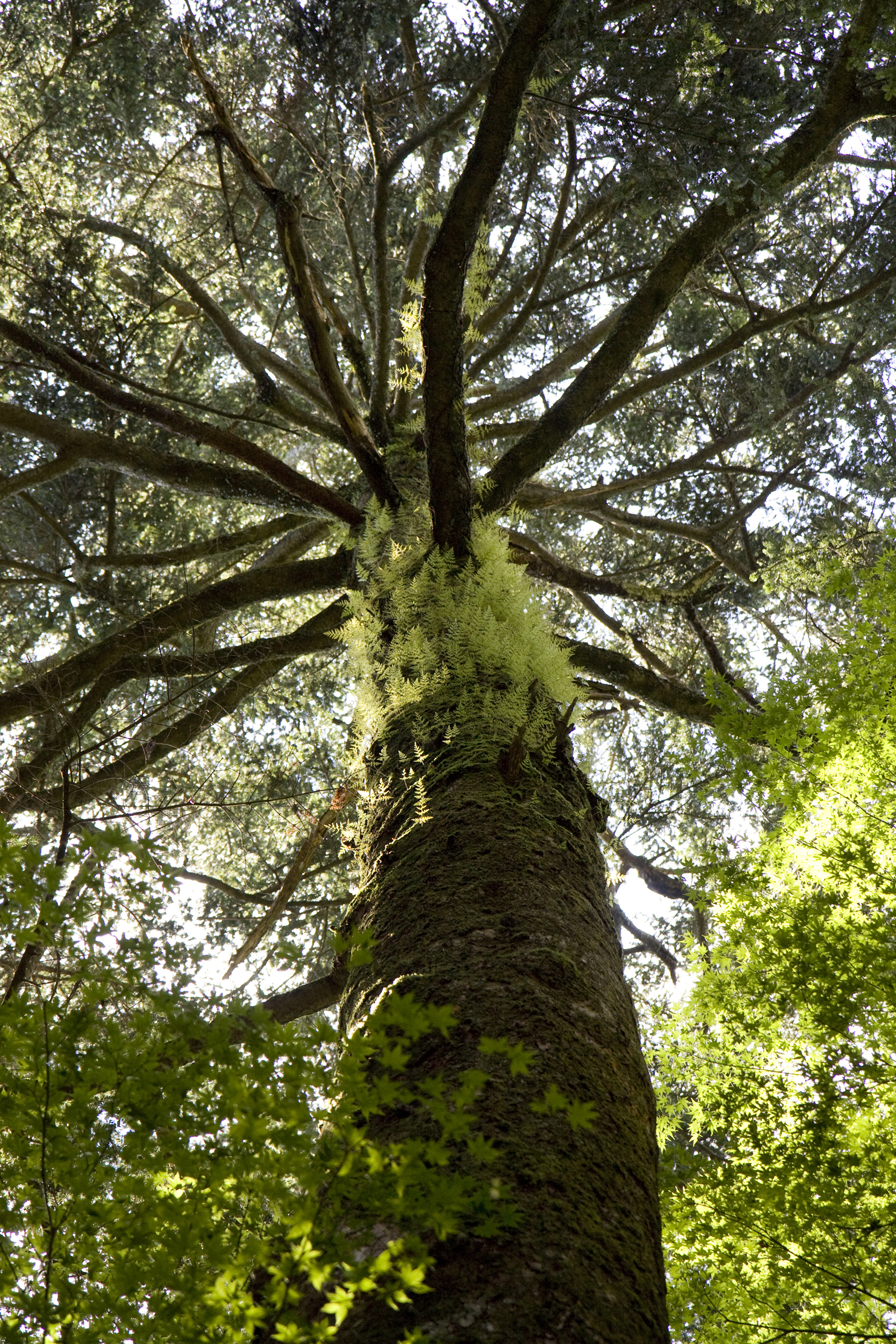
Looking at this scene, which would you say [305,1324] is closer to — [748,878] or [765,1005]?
[765,1005]

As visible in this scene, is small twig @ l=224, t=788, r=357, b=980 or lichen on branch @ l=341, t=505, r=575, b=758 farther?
small twig @ l=224, t=788, r=357, b=980

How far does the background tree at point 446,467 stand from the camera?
190cm

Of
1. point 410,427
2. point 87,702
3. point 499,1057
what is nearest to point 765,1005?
point 499,1057

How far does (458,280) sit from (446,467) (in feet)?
2.18

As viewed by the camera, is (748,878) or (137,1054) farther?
(748,878)

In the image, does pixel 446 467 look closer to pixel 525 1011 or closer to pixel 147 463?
pixel 147 463

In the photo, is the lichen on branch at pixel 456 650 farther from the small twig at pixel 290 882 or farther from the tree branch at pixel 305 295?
the small twig at pixel 290 882

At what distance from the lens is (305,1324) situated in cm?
108

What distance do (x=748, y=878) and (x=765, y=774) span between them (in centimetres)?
40

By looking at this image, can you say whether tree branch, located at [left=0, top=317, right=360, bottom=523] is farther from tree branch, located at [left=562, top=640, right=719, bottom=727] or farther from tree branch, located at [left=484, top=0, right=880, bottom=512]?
tree branch, located at [left=562, top=640, right=719, bottom=727]

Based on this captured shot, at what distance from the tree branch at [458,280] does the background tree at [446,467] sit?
0.05 feet

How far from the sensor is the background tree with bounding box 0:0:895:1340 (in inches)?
74.8

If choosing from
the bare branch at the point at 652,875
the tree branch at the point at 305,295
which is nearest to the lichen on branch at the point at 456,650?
the tree branch at the point at 305,295

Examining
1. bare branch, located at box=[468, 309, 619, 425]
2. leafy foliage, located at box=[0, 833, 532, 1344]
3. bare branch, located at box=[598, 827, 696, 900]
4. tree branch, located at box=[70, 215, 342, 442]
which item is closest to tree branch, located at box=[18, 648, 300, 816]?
tree branch, located at box=[70, 215, 342, 442]
